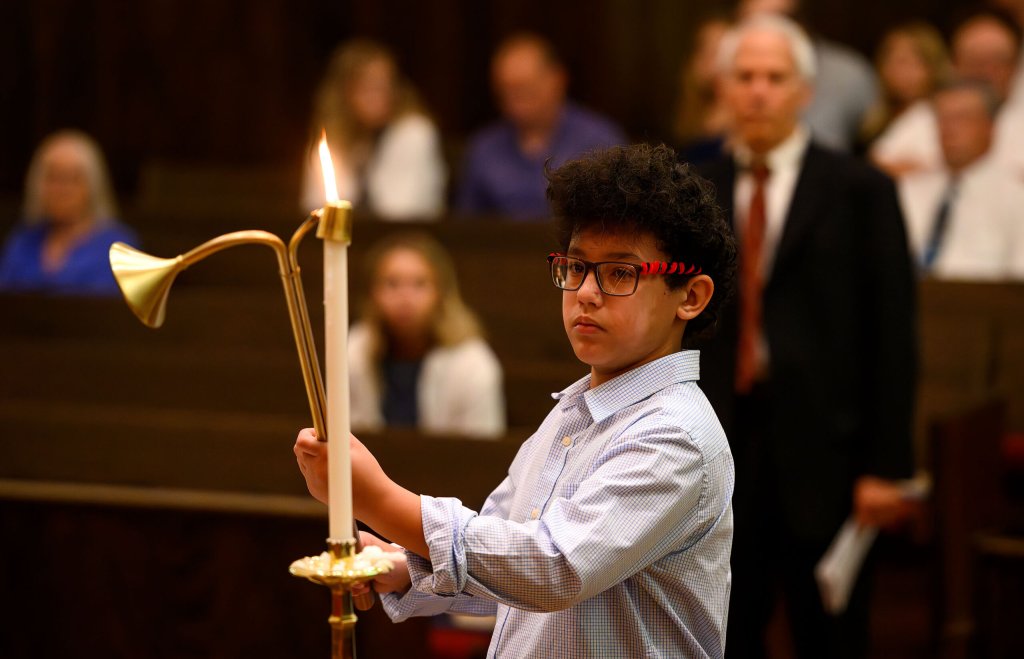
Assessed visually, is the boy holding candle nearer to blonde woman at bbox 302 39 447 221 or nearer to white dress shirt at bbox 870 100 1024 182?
white dress shirt at bbox 870 100 1024 182

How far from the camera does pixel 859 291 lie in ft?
9.77

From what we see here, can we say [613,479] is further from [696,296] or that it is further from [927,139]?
[927,139]

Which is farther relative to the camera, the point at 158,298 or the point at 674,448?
the point at 674,448

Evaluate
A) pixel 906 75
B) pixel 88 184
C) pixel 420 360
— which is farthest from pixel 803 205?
pixel 88 184

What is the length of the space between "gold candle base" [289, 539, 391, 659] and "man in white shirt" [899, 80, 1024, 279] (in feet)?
12.8

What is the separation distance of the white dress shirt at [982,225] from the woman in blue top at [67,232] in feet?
9.94

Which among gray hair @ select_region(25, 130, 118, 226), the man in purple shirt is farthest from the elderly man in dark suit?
gray hair @ select_region(25, 130, 118, 226)

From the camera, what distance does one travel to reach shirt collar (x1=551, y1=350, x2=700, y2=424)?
5.15 ft

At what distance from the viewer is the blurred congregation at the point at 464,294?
2951mm

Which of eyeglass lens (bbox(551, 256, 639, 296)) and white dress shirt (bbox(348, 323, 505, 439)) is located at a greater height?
eyeglass lens (bbox(551, 256, 639, 296))

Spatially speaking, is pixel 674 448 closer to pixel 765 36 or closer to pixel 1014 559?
pixel 765 36

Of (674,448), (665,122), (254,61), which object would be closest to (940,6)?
(665,122)

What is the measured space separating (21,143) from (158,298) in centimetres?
687

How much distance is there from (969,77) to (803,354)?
3.13 m
